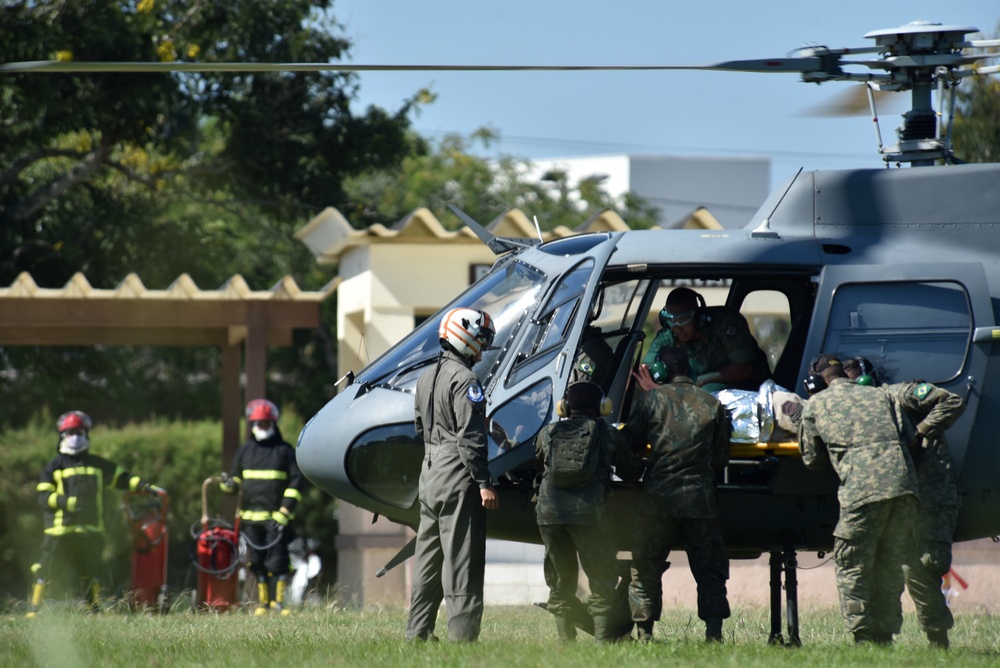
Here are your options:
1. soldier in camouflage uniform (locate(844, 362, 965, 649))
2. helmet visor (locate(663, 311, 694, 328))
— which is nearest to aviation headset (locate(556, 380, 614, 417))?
helmet visor (locate(663, 311, 694, 328))

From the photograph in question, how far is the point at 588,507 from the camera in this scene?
7844 mm

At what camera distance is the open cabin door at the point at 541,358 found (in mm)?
8086

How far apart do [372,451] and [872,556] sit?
9.83 feet

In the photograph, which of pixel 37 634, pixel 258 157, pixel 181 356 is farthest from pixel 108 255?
pixel 37 634

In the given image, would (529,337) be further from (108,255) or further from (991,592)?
(108,255)

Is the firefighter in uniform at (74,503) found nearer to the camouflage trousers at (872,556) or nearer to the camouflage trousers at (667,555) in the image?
the camouflage trousers at (667,555)

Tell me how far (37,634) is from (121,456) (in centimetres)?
1385

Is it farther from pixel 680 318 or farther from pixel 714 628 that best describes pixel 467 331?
pixel 714 628

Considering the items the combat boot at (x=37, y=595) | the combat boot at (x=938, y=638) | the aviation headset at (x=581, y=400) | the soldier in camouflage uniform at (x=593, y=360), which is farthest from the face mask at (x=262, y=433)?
the combat boot at (x=938, y=638)

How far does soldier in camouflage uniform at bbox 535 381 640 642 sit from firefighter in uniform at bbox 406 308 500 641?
339 millimetres

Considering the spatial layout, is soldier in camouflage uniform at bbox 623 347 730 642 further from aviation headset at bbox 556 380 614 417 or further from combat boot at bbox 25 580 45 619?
combat boot at bbox 25 580 45 619

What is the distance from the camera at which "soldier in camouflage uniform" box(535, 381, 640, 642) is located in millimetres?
7852

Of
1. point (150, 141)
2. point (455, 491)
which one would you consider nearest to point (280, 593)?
point (455, 491)

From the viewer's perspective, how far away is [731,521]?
27.7 ft
